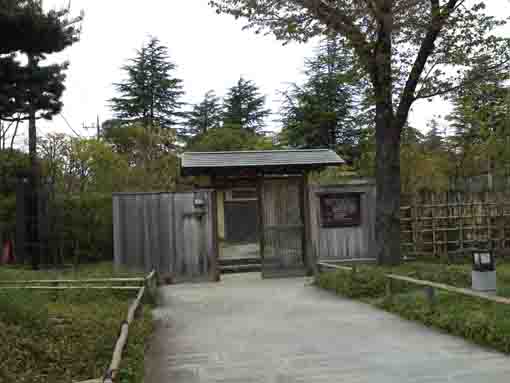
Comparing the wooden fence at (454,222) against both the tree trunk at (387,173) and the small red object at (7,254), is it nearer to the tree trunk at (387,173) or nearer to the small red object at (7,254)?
the tree trunk at (387,173)

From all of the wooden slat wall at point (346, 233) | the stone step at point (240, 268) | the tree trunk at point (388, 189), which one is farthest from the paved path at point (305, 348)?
the stone step at point (240, 268)

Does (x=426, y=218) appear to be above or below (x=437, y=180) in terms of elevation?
below

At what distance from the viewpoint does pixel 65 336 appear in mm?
5379

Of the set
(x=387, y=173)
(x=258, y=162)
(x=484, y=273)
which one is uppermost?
(x=258, y=162)

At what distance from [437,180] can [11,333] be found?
64.7 feet

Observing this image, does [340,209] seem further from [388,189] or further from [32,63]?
[32,63]

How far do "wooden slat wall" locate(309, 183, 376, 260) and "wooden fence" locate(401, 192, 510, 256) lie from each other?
98cm

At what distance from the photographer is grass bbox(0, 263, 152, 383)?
4.36 meters

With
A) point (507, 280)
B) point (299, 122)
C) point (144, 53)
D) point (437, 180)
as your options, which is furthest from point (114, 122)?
point (507, 280)

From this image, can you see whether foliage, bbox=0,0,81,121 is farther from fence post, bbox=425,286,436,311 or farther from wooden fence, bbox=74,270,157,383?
fence post, bbox=425,286,436,311

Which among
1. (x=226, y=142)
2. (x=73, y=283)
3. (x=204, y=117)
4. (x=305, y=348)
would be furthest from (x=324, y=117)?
(x=305, y=348)

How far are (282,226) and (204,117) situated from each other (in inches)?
1075

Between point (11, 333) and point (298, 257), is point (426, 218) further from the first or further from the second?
point (11, 333)

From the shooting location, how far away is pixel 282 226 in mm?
12828
